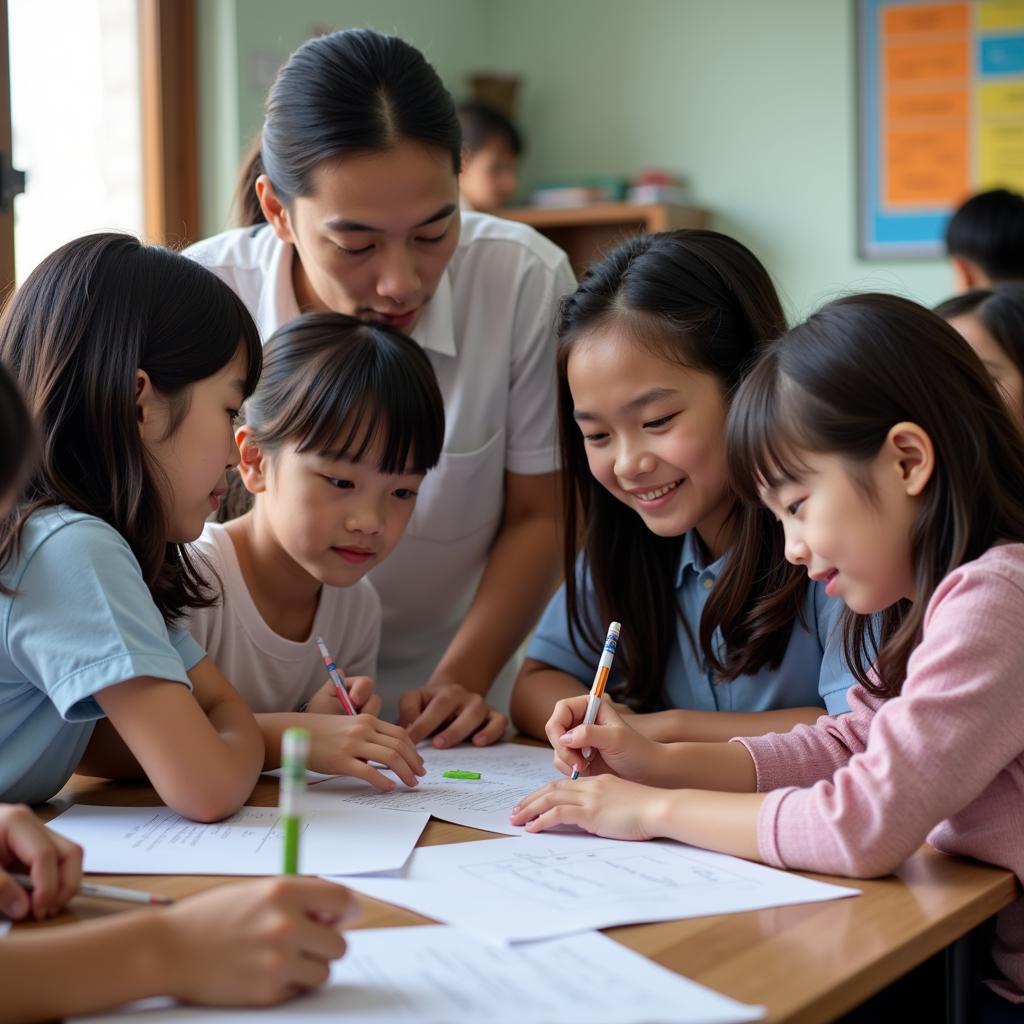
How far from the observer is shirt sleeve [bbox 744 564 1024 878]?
39.0 inches

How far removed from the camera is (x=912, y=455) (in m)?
1.11

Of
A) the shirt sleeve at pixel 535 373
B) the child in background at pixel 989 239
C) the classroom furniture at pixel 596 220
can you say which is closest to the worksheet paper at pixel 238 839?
the shirt sleeve at pixel 535 373

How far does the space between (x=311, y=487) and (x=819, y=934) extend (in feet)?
2.88

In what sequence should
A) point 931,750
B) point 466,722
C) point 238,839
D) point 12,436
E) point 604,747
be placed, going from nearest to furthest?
point 12,436, point 931,750, point 238,839, point 604,747, point 466,722

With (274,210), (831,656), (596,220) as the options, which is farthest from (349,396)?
(596,220)

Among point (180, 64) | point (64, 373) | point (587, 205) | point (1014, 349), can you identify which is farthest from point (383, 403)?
point (587, 205)

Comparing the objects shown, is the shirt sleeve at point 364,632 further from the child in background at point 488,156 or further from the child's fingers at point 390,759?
the child in background at point 488,156

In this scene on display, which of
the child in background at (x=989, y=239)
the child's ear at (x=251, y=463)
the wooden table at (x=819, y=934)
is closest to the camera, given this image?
the wooden table at (x=819, y=934)

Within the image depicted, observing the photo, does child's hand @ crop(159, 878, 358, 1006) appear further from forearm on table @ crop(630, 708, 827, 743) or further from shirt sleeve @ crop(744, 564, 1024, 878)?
forearm on table @ crop(630, 708, 827, 743)

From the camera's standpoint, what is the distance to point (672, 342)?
150 cm

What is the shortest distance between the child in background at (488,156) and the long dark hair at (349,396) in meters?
2.48

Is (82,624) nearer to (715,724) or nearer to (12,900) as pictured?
(12,900)

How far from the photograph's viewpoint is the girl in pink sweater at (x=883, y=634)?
3.27 ft

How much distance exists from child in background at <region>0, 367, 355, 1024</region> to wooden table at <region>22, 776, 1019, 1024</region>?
0.11m
